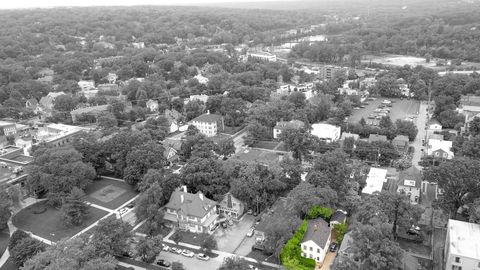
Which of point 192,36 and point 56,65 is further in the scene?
point 192,36

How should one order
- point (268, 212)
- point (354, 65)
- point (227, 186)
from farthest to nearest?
point (354, 65) < point (227, 186) < point (268, 212)

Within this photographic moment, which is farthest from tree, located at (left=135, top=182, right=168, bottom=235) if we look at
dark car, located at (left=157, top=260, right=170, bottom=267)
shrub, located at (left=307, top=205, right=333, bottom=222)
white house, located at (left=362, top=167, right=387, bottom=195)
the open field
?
the open field

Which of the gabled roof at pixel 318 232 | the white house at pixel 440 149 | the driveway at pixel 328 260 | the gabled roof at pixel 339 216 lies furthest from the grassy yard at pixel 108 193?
the white house at pixel 440 149

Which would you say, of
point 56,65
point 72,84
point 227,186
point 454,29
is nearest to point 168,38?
point 56,65

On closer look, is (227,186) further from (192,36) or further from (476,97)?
(192,36)

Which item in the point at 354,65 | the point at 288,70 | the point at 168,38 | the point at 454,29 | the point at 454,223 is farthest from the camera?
the point at 168,38

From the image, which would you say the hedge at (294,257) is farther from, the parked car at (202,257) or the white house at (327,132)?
the white house at (327,132)

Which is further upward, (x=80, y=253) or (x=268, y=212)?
(x=80, y=253)
